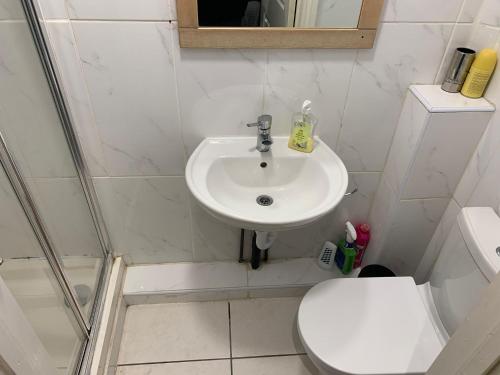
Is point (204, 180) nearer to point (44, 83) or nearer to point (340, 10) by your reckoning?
point (44, 83)

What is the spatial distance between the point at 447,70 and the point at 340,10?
0.44m

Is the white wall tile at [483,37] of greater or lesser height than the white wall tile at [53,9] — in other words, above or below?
below

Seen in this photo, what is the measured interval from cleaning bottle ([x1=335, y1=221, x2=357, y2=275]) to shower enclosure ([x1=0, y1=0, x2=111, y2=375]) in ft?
3.53

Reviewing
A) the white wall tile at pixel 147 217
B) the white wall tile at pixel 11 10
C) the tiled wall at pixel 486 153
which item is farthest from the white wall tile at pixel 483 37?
the white wall tile at pixel 11 10

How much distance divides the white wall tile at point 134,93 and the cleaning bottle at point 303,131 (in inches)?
16.3

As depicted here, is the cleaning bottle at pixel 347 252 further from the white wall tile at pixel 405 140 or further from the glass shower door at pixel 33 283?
the glass shower door at pixel 33 283

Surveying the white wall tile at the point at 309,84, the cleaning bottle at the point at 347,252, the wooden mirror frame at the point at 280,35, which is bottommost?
the cleaning bottle at the point at 347,252

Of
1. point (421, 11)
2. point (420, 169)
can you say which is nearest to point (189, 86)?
point (421, 11)

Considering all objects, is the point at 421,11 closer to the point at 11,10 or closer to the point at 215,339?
the point at 11,10

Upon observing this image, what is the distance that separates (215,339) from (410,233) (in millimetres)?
950

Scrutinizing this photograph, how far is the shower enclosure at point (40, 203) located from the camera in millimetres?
979

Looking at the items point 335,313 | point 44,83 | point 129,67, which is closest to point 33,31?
point 44,83

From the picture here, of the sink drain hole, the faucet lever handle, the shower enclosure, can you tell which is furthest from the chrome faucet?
the shower enclosure

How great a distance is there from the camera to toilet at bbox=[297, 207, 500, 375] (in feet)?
3.51
